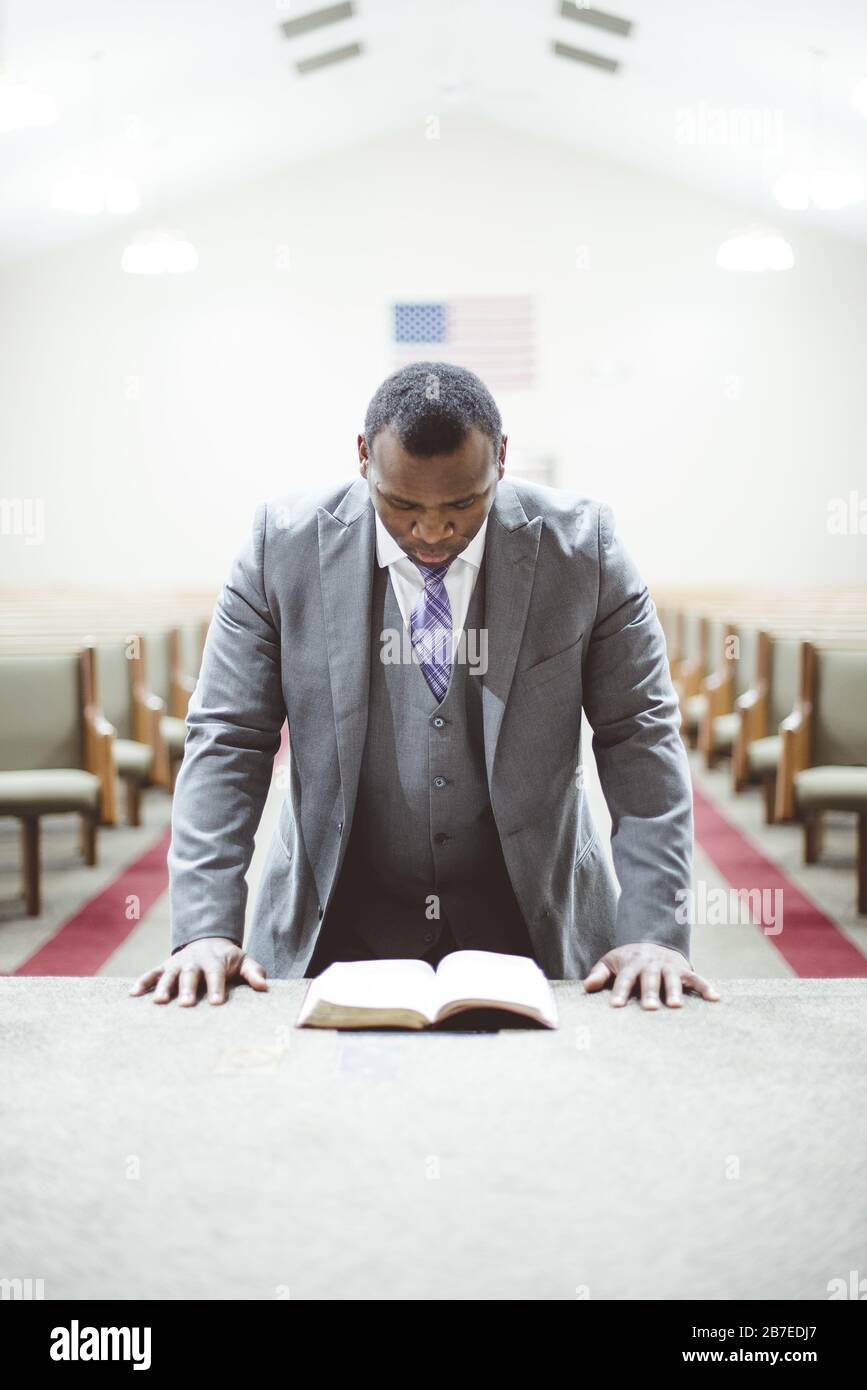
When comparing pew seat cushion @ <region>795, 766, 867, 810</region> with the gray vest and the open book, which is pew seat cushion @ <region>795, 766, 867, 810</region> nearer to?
the gray vest

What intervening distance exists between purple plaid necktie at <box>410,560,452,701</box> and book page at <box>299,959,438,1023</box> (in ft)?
1.38

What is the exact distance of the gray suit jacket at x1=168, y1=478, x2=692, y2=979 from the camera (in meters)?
1.84

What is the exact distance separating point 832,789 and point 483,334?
31.3 feet

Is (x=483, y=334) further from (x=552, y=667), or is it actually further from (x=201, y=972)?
(x=201, y=972)

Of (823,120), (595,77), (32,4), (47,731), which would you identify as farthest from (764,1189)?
(595,77)

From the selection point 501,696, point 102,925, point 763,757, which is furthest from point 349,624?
point 763,757

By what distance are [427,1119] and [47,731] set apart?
12.3 ft

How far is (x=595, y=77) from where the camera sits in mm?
10883

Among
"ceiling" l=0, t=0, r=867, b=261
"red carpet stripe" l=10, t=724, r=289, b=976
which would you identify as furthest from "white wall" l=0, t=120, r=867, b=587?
"red carpet stripe" l=10, t=724, r=289, b=976

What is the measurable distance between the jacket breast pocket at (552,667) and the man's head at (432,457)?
0.81 ft

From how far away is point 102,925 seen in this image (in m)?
4.30
